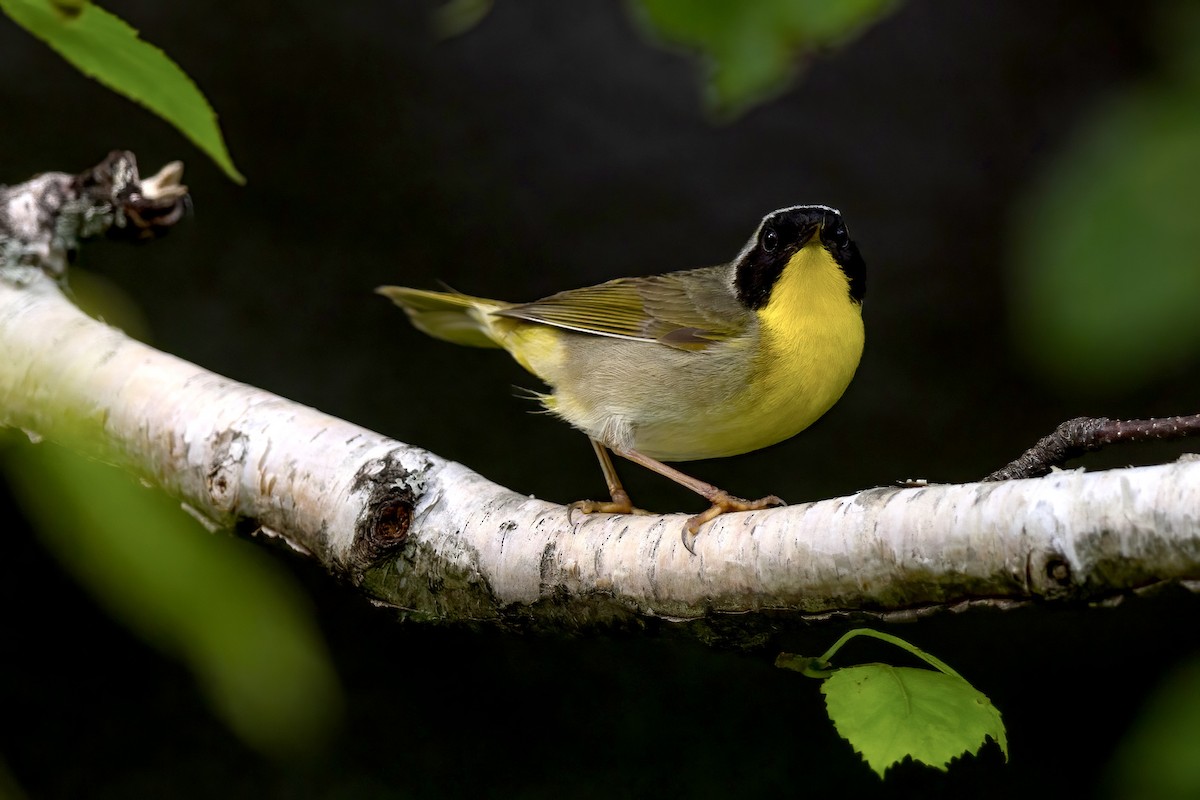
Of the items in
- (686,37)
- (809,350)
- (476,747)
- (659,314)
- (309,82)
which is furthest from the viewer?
(309,82)

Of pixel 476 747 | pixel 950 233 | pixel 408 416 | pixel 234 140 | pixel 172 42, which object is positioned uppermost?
pixel 172 42

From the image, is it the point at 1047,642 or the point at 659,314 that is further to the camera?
the point at 1047,642

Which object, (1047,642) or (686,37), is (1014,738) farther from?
(686,37)

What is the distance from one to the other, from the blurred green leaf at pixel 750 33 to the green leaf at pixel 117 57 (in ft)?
1.47

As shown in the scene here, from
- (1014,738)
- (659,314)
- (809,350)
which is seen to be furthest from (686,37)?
(1014,738)

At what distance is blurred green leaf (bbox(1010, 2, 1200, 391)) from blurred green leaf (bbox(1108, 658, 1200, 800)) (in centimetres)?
50

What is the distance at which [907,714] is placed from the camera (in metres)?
1.46

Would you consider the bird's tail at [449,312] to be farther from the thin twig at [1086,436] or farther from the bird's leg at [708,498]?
the thin twig at [1086,436]

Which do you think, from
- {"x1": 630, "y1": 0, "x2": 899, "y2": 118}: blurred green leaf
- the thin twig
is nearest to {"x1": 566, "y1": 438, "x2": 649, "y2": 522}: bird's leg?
the thin twig

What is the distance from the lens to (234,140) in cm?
506

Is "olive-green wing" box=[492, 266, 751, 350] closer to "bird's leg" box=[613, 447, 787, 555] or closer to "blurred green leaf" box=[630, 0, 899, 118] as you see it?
"bird's leg" box=[613, 447, 787, 555]

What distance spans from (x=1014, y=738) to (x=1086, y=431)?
3.37 meters

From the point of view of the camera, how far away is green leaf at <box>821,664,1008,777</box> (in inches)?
55.7

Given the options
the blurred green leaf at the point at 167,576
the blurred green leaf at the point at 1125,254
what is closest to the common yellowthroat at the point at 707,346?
the blurred green leaf at the point at 1125,254
